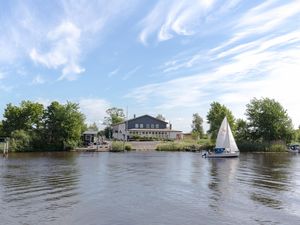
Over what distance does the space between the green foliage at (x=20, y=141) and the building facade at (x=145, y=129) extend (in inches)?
1391

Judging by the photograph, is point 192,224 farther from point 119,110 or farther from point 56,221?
point 119,110

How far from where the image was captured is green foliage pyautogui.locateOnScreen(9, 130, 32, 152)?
95625 millimetres

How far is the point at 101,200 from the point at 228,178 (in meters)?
18.2

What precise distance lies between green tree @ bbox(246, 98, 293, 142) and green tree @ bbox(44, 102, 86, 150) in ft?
173

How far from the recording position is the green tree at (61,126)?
4067 inches

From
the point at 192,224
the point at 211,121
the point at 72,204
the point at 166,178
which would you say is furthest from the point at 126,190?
the point at 211,121

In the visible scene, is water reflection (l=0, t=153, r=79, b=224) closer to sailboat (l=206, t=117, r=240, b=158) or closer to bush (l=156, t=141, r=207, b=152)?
sailboat (l=206, t=117, r=240, b=158)

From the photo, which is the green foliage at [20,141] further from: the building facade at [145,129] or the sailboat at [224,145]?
the sailboat at [224,145]

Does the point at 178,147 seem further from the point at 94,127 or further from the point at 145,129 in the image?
the point at 94,127

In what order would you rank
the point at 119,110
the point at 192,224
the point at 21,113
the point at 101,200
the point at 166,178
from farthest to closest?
the point at 119,110 → the point at 21,113 → the point at 166,178 → the point at 101,200 → the point at 192,224

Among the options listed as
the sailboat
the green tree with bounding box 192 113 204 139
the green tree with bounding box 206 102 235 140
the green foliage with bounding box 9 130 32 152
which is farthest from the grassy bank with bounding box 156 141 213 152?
the green tree with bounding box 192 113 204 139

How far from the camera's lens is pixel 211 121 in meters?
117

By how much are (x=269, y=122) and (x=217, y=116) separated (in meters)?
15.2

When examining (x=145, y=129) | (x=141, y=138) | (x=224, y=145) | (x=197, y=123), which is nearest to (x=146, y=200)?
(x=224, y=145)
